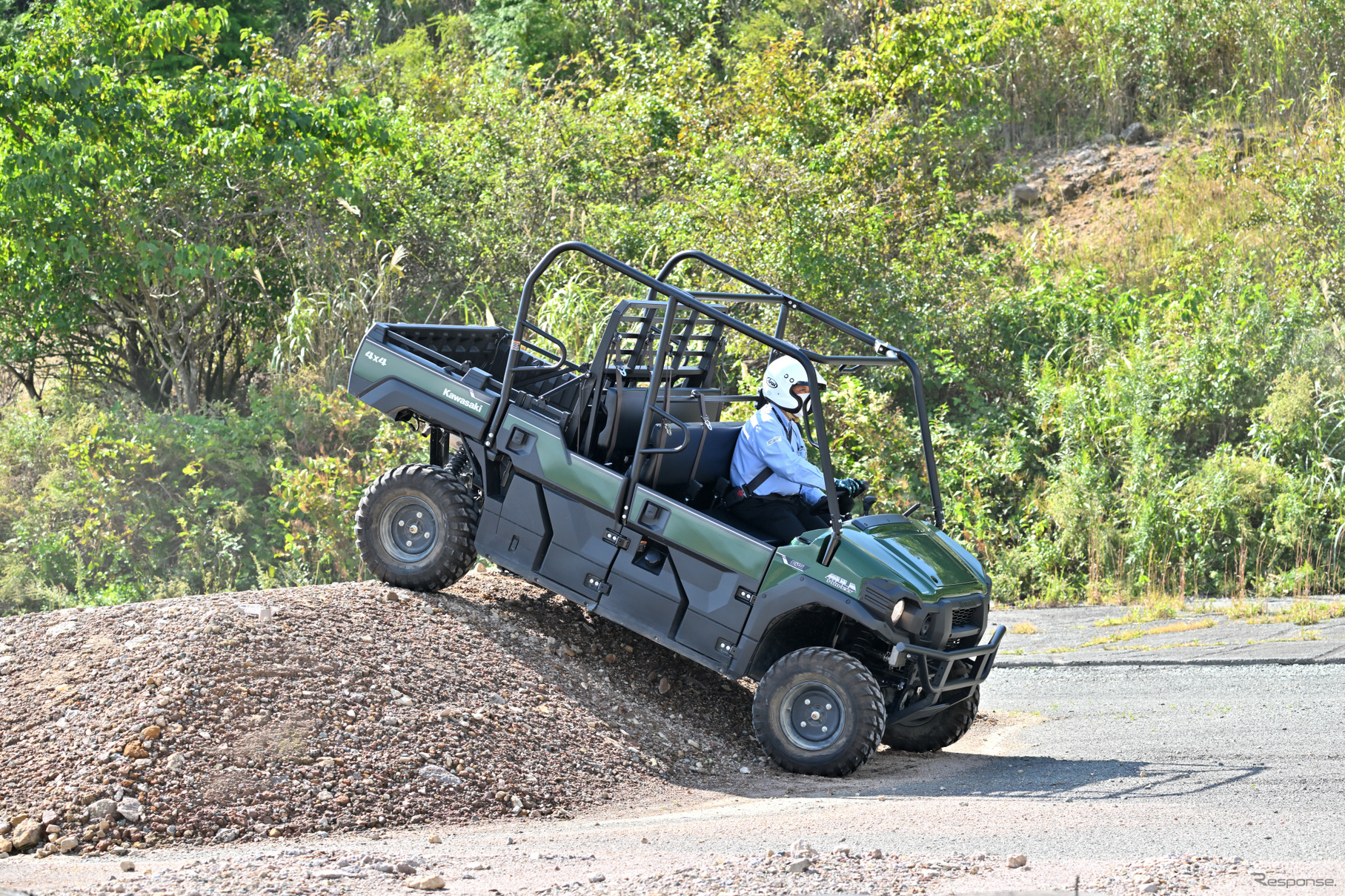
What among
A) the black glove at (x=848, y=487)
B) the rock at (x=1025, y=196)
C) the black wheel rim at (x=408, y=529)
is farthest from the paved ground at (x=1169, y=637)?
the rock at (x=1025, y=196)

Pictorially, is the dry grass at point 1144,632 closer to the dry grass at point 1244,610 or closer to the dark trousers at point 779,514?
the dry grass at point 1244,610

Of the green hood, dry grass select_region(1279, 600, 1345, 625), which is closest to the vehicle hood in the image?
the green hood

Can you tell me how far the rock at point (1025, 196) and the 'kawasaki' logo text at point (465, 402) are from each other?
51.7 feet

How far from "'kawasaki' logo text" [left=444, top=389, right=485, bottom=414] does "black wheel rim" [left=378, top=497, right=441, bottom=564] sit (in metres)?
0.66

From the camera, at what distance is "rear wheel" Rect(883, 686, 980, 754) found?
8109 millimetres

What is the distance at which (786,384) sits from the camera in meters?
7.73

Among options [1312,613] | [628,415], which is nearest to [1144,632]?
[1312,613]

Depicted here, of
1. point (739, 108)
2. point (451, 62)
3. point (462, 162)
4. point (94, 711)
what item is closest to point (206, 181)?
point (462, 162)

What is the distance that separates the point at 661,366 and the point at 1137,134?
17.6 meters

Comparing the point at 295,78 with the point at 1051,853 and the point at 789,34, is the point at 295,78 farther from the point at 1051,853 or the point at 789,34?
the point at 1051,853

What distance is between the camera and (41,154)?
15.4 meters

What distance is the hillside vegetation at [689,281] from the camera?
46.2 ft

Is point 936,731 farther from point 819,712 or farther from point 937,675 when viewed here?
point 819,712

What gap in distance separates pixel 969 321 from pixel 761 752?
9.82 metres
